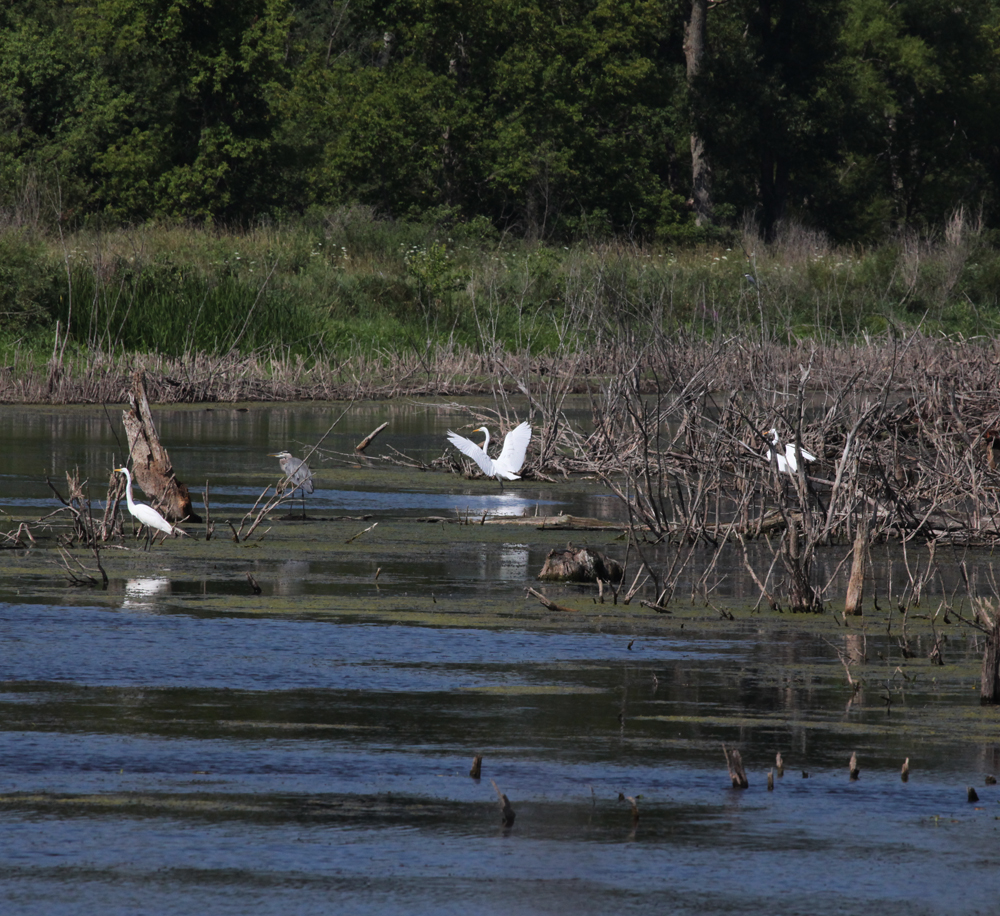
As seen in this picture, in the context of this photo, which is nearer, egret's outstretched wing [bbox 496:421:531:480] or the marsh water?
the marsh water

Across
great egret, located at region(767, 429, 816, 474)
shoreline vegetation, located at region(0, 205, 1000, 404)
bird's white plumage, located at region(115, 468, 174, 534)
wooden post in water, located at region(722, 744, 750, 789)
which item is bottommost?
shoreline vegetation, located at region(0, 205, 1000, 404)

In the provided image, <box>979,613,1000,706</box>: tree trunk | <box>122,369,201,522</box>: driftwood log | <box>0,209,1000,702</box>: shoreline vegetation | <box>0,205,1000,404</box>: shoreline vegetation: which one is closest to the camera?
<box>979,613,1000,706</box>: tree trunk

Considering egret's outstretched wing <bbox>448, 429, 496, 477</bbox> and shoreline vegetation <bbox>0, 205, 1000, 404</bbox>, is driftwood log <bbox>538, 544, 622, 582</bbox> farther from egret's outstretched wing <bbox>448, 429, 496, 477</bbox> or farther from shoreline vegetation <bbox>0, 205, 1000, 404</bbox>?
shoreline vegetation <bbox>0, 205, 1000, 404</bbox>

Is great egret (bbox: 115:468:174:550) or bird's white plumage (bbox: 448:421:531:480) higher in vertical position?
great egret (bbox: 115:468:174:550)

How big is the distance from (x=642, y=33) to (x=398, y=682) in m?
44.8

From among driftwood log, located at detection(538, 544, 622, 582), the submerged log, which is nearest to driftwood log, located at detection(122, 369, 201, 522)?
driftwood log, located at detection(538, 544, 622, 582)

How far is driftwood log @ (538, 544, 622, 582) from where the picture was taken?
30.5ft

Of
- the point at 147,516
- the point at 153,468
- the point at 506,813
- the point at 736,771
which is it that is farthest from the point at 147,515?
the point at 506,813

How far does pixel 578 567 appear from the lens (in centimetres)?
932

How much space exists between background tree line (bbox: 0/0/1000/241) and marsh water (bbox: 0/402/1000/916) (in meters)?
33.5

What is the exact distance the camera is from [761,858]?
4.49 m

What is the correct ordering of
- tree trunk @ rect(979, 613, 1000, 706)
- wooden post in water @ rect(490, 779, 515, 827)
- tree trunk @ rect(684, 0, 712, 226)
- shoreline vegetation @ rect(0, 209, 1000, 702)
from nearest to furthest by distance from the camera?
wooden post in water @ rect(490, 779, 515, 827), tree trunk @ rect(979, 613, 1000, 706), shoreline vegetation @ rect(0, 209, 1000, 702), tree trunk @ rect(684, 0, 712, 226)

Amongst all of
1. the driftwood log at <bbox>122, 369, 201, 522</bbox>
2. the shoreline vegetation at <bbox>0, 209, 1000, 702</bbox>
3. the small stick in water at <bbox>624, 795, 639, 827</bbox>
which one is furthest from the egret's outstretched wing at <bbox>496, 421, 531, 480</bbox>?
the small stick in water at <bbox>624, 795, 639, 827</bbox>

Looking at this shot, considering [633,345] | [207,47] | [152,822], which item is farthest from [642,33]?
[152,822]
